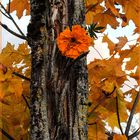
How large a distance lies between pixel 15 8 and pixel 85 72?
68 cm

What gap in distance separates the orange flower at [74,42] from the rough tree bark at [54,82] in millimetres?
41

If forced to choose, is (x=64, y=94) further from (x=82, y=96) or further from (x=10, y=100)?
(x=10, y=100)

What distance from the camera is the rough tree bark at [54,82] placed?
998 mm

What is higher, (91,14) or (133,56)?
(91,14)

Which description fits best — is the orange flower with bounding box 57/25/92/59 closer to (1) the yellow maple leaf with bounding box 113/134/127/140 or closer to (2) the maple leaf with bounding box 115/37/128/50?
(1) the yellow maple leaf with bounding box 113/134/127/140

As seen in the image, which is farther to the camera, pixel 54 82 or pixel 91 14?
pixel 91 14

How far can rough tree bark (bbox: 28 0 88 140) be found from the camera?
100 cm

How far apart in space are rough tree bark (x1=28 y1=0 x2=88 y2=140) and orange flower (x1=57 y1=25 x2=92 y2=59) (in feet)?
0.13

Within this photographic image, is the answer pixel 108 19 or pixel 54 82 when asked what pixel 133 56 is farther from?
pixel 54 82

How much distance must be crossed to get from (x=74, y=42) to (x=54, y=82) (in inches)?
5.4

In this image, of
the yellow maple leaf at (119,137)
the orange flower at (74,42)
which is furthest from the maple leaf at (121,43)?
the orange flower at (74,42)

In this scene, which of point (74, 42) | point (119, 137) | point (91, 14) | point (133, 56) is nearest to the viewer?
point (74, 42)

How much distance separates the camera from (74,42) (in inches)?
37.9

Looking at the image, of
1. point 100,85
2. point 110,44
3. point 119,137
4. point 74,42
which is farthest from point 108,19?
point 74,42
